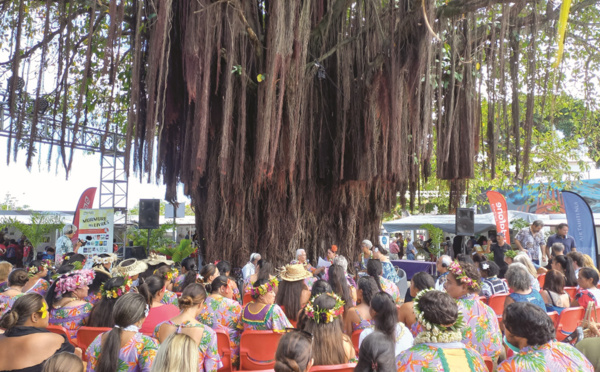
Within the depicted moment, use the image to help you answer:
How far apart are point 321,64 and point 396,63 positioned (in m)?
1.86

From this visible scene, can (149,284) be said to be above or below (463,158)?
below

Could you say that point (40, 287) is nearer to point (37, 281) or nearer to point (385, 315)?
point (37, 281)

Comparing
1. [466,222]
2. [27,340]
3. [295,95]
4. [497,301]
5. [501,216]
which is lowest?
[497,301]

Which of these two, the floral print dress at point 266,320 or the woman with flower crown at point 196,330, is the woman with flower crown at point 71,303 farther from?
the floral print dress at point 266,320

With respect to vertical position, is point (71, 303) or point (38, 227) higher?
point (71, 303)

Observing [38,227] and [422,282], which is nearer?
[422,282]

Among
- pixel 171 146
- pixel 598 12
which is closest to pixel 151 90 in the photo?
pixel 171 146

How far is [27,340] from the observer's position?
7.63 ft

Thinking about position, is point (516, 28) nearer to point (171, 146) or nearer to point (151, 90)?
A: point (151, 90)

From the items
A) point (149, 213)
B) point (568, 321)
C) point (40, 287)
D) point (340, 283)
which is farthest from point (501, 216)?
point (40, 287)

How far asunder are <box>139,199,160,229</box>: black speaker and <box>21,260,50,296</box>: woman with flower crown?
531 cm

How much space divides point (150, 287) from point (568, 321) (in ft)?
10.5

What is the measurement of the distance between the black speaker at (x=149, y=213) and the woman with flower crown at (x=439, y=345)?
899 centimetres

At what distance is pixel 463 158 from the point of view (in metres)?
6.31
